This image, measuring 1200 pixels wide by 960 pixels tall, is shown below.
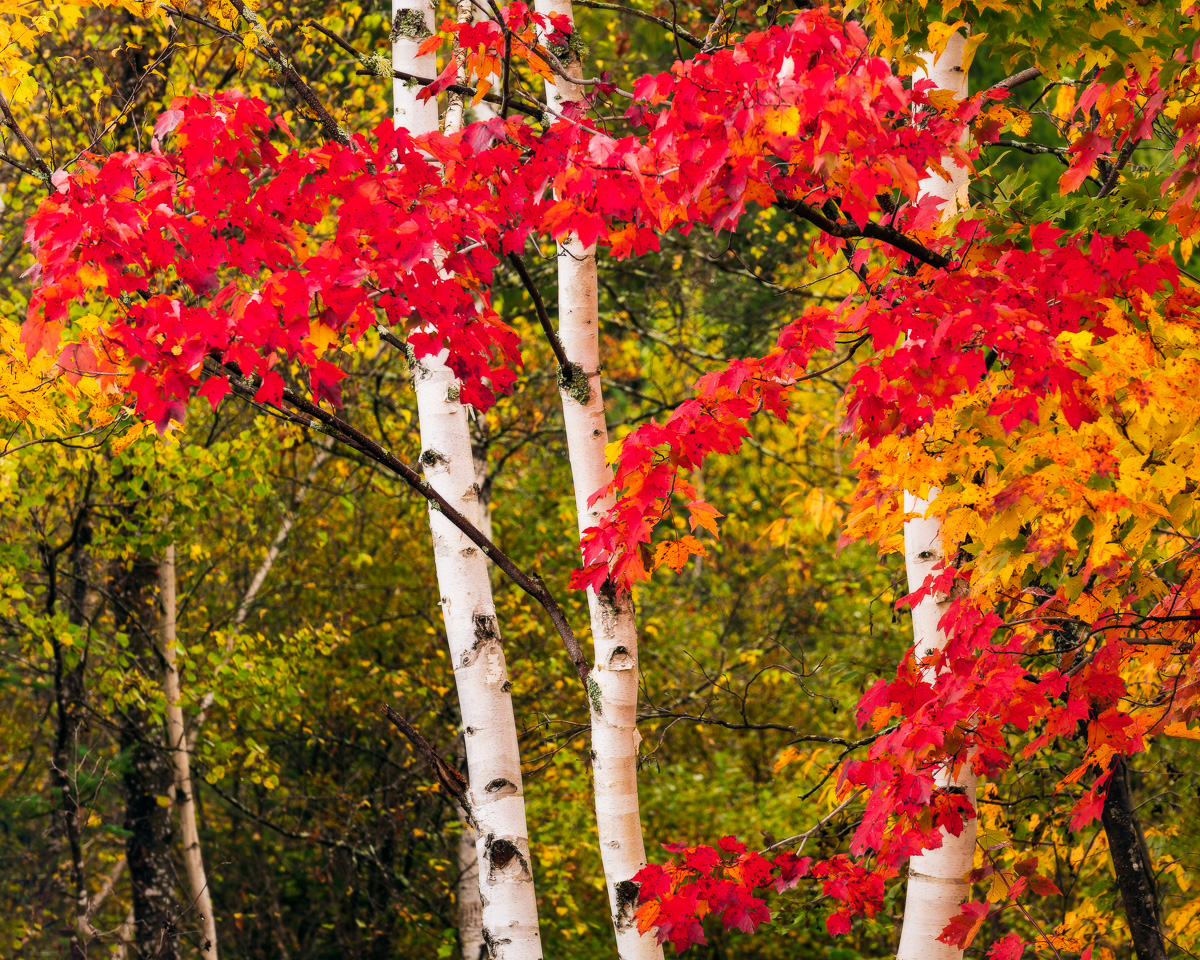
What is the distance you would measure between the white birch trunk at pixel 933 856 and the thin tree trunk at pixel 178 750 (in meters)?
4.53

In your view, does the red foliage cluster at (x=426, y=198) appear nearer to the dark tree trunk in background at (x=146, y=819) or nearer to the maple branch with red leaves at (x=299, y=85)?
the maple branch with red leaves at (x=299, y=85)

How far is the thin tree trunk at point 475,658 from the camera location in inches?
102

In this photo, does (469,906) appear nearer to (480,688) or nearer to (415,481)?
(480,688)

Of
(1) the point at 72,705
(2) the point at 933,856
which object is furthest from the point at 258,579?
(2) the point at 933,856

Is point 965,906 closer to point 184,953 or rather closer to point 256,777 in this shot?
point 256,777

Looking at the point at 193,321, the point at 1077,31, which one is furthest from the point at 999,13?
the point at 193,321

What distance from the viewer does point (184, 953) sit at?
8633 mm

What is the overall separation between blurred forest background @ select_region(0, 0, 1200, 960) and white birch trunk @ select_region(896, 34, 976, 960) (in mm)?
2423

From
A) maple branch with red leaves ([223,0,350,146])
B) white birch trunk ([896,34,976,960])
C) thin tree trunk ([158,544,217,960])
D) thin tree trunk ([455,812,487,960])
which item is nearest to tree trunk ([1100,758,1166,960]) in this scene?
white birch trunk ([896,34,976,960])

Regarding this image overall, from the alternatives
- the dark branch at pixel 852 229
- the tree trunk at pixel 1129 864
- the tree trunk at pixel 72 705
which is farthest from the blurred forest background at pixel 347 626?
the dark branch at pixel 852 229

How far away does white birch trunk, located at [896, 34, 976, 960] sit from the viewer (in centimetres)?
282

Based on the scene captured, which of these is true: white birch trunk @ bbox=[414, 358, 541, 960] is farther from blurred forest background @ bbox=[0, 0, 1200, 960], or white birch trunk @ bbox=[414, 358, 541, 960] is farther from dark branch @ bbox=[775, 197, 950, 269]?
blurred forest background @ bbox=[0, 0, 1200, 960]

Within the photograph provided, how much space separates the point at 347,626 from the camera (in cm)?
788

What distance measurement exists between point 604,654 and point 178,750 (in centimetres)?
450
